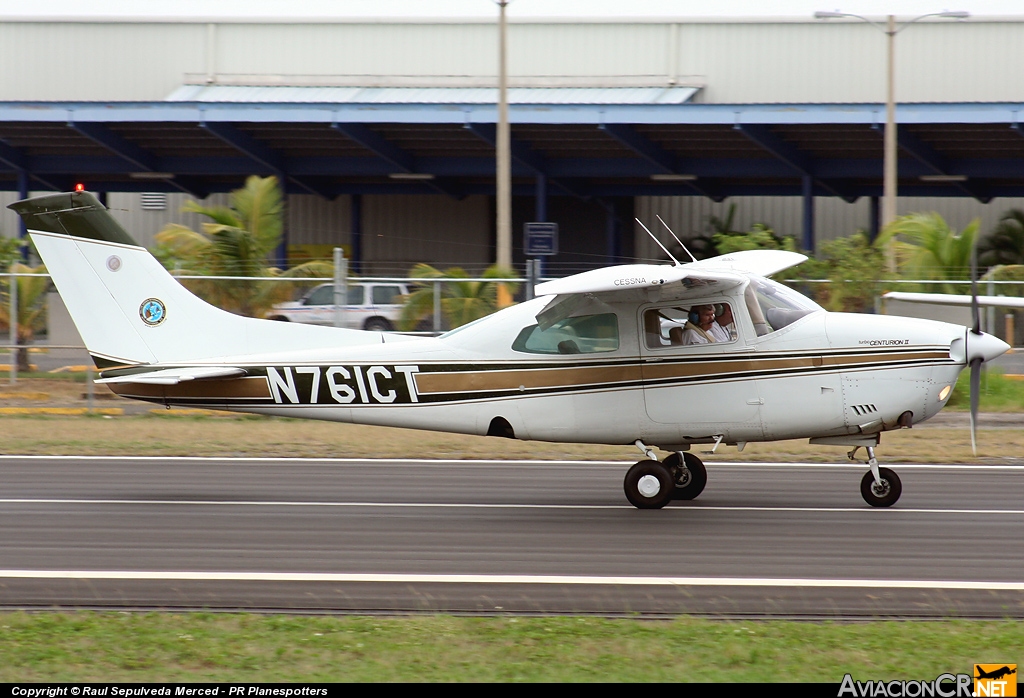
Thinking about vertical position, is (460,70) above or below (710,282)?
above

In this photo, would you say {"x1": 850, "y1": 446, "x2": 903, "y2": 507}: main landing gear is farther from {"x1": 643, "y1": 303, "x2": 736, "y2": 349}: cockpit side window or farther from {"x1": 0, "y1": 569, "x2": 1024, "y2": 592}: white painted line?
{"x1": 0, "y1": 569, "x2": 1024, "y2": 592}: white painted line

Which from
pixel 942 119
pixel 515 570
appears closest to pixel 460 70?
pixel 942 119

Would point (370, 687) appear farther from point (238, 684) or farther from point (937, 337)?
point (937, 337)

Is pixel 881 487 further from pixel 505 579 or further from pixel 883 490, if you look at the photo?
pixel 505 579

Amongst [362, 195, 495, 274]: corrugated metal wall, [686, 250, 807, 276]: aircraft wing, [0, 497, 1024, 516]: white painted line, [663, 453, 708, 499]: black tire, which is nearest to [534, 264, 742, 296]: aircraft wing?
[686, 250, 807, 276]: aircraft wing

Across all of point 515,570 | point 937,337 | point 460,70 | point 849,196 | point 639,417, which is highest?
point 460,70

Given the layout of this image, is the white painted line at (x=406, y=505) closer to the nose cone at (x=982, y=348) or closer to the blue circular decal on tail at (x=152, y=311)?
the nose cone at (x=982, y=348)

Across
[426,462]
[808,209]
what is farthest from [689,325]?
[808,209]

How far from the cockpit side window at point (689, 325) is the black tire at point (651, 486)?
3.81ft

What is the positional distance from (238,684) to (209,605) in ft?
5.60

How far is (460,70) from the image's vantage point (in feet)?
126

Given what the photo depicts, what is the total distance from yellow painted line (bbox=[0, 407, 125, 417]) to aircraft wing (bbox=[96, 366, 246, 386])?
801 centimetres

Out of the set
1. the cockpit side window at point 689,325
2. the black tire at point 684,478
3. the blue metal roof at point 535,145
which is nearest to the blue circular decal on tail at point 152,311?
the cockpit side window at point 689,325

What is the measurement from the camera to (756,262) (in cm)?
1151
